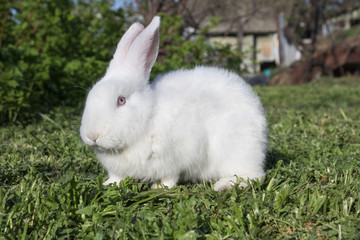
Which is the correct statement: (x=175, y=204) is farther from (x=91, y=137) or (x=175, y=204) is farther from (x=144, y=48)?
(x=144, y=48)

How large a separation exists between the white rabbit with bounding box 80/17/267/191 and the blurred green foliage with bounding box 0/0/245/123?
2133 millimetres

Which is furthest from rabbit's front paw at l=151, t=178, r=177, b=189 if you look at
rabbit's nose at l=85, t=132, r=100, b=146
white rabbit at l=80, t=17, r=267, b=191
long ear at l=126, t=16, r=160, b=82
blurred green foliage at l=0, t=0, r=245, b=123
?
blurred green foliage at l=0, t=0, r=245, b=123

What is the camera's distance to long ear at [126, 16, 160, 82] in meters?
2.32

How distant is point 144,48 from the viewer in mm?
2336

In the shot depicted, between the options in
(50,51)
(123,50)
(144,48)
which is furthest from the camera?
(50,51)

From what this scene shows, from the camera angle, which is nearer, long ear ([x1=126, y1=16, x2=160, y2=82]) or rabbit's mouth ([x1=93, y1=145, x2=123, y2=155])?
rabbit's mouth ([x1=93, y1=145, x2=123, y2=155])

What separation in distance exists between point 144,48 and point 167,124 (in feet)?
1.55

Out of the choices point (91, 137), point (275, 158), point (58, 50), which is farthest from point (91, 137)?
point (58, 50)

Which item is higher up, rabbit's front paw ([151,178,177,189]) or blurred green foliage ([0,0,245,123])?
blurred green foliage ([0,0,245,123])

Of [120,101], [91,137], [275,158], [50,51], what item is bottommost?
[275,158]

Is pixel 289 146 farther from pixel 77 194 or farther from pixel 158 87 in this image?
pixel 77 194

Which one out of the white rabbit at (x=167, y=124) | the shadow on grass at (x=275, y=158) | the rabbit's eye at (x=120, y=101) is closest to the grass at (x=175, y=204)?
the shadow on grass at (x=275, y=158)

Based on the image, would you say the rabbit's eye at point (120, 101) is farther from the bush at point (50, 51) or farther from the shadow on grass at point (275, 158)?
the bush at point (50, 51)

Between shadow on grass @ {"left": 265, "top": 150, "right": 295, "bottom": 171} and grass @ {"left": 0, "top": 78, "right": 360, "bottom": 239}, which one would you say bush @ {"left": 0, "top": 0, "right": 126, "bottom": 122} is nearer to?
grass @ {"left": 0, "top": 78, "right": 360, "bottom": 239}
